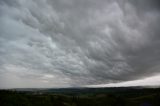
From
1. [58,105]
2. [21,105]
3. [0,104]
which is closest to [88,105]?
[58,105]

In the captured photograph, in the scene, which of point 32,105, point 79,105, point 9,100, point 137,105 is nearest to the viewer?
point 9,100

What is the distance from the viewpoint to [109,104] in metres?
84.0

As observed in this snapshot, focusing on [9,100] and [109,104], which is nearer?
[9,100]

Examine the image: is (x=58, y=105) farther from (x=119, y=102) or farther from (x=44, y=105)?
(x=119, y=102)

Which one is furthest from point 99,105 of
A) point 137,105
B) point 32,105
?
point 32,105

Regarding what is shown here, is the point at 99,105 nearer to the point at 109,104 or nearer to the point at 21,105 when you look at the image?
the point at 109,104

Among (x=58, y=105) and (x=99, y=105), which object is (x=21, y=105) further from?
(x=99, y=105)

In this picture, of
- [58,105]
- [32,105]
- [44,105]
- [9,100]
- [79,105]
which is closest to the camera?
[9,100]

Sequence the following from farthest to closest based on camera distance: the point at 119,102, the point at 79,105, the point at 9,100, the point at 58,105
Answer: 1. the point at 119,102
2. the point at 79,105
3. the point at 58,105
4. the point at 9,100

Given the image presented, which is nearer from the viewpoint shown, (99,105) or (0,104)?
(0,104)

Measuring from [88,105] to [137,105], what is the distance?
1225 inches

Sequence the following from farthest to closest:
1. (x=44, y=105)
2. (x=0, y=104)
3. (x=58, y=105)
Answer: (x=58, y=105) < (x=44, y=105) < (x=0, y=104)

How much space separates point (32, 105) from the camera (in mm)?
53312

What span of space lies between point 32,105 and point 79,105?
35.0m
